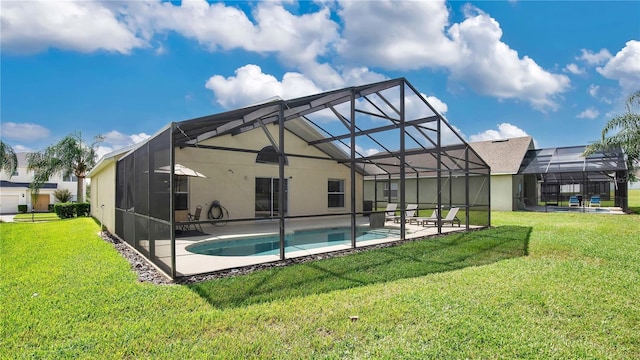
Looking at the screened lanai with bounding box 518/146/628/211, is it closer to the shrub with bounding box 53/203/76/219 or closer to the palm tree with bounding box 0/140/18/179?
the shrub with bounding box 53/203/76/219

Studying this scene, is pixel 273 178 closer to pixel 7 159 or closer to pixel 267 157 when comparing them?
pixel 267 157

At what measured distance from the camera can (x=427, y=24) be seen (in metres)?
11.1

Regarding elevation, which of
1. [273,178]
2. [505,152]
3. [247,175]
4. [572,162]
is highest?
[505,152]

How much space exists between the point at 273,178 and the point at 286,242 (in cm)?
569

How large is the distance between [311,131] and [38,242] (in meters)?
10.5

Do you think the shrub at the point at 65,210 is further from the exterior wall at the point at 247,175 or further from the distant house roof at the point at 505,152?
the distant house roof at the point at 505,152

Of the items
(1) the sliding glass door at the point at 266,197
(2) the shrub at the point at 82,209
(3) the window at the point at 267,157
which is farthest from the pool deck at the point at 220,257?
(2) the shrub at the point at 82,209

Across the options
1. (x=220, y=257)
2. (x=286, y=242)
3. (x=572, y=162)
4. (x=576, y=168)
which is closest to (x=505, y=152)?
(x=572, y=162)

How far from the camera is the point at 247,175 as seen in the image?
14.4m

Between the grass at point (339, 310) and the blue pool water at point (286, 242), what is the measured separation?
206 centimetres

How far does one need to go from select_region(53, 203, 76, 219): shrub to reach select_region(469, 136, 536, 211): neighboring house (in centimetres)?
2708

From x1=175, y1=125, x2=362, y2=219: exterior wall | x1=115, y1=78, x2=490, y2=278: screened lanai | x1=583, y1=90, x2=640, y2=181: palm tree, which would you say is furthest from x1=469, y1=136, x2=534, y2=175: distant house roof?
x1=175, y1=125, x2=362, y2=219: exterior wall

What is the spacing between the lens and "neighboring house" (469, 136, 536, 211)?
21844 mm

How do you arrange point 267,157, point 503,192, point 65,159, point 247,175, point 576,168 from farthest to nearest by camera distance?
point 65,159 < point 503,192 < point 576,168 < point 267,157 < point 247,175
